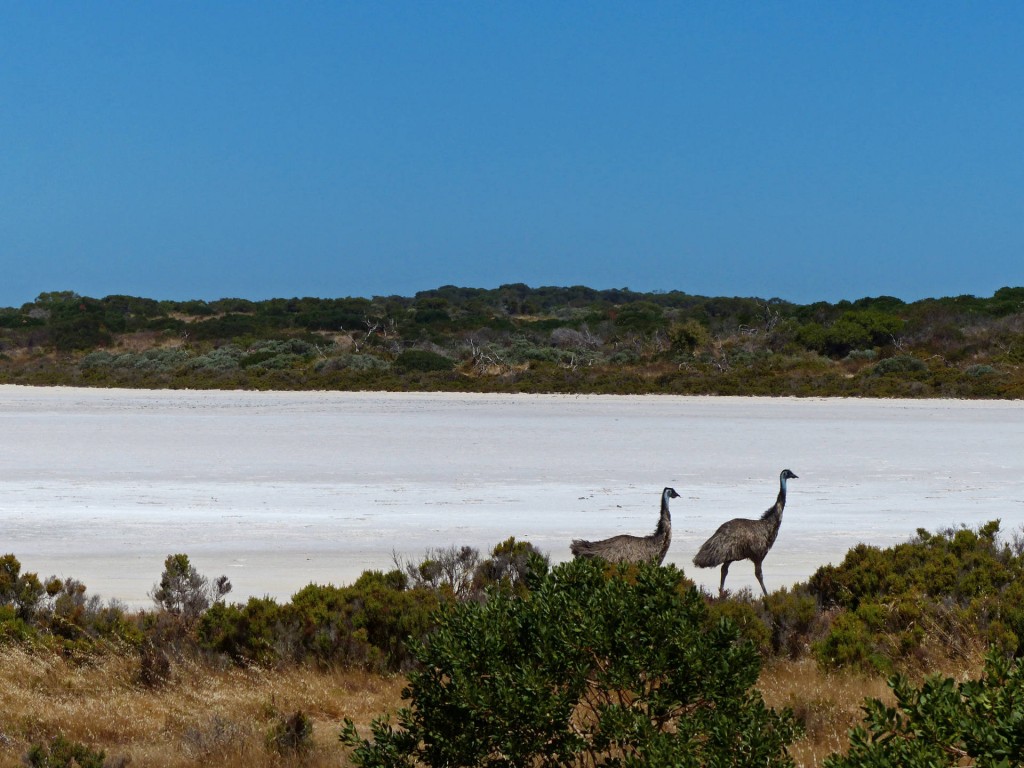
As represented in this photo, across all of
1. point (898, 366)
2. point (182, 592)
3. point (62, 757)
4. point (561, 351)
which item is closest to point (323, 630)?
point (182, 592)

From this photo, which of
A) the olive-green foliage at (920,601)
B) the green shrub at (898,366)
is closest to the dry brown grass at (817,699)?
the olive-green foliage at (920,601)

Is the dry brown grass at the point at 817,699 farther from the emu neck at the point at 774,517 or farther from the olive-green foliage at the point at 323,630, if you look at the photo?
the emu neck at the point at 774,517

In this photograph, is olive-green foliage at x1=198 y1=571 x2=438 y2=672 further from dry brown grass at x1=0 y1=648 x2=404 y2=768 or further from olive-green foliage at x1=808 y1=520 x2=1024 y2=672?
olive-green foliage at x1=808 y1=520 x2=1024 y2=672

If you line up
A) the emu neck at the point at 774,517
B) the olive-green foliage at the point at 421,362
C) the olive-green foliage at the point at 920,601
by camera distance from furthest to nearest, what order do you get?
the olive-green foliage at the point at 421,362 → the emu neck at the point at 774,517 → the olive-green foliage at the point at 920,601

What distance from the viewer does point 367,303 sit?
265ft

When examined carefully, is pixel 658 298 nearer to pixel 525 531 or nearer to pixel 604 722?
pixel 525 531

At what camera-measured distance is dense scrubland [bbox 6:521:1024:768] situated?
10.4 ft

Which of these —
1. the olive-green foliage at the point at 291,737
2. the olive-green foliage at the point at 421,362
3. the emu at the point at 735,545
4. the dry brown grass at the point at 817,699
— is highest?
the olive-green foliage at the point at 421,362

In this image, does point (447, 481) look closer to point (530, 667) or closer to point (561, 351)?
point (530, 667)

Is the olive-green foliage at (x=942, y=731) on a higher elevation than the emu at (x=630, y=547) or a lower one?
higher

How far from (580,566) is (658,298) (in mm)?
106175

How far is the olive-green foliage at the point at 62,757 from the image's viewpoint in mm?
4496

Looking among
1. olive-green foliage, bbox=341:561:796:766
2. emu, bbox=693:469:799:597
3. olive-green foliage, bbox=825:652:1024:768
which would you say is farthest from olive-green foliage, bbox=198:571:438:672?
olive-green foliage, bbox=825:652:1024:768

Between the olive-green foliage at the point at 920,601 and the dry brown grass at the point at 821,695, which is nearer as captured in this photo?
the dry brown grass at the point at 821,695
